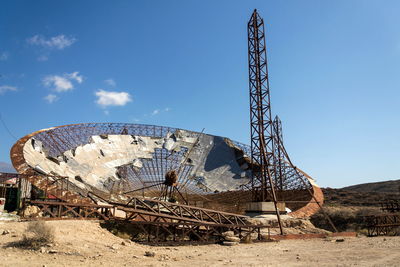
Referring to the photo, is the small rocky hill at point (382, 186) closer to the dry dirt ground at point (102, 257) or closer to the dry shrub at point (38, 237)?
the dry dirt ground at point (102, 257)

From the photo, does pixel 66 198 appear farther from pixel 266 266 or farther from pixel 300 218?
pixel 300 218

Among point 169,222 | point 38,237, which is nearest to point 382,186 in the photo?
point 169,222

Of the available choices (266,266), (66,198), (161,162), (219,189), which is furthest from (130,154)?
(266,266)

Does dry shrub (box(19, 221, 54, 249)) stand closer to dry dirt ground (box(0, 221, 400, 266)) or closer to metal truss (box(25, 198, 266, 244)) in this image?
dry dirt ground (box(0, 221, 400, 266))

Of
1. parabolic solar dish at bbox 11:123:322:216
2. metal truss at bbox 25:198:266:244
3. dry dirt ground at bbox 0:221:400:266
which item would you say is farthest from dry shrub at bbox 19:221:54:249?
parabolic solar dish at bbox 11:123:322:216

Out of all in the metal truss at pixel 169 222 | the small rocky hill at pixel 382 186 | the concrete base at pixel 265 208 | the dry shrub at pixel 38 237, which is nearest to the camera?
the dry shrub at pixel 38 237

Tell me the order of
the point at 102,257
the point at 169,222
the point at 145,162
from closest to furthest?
the point at 102,257 → the point at 169,222 → the point at 145,162

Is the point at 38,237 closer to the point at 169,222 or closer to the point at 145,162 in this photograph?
the point at 169,222

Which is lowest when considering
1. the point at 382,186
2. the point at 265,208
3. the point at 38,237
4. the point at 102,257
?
the point at 102,257

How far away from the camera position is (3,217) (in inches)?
645

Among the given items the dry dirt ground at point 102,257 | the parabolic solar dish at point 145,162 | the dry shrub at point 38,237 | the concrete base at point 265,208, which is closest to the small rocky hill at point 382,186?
the parabolic solar dish at point 145,162

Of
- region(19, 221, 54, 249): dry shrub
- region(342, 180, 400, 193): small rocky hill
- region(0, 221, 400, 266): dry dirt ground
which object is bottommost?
region(0, 221, 400, 266): dry dirt ground

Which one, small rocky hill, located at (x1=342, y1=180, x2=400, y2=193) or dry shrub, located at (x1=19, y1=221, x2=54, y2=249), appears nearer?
dry shrub, located at (x1=19, y1=221, x2=54, y2=249)

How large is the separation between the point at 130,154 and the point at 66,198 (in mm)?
13739
